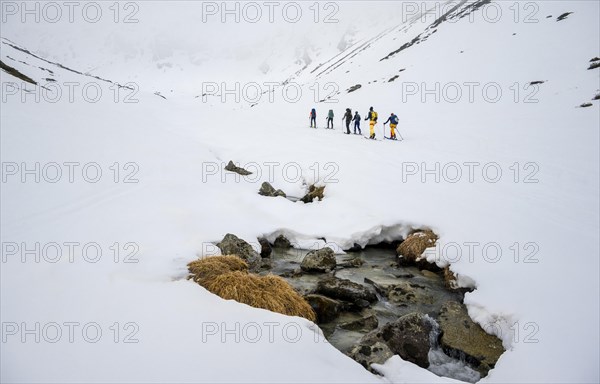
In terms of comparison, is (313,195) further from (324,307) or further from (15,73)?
(15,73)

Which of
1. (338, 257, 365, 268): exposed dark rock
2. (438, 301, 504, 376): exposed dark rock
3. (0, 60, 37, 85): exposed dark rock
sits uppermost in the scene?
(0, 60, 37, 85): exposed dark rock

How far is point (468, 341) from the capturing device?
5625 mm

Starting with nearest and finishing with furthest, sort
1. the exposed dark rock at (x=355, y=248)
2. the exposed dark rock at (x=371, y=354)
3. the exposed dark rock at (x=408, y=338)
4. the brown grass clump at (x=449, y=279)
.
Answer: the exposed dark rock at (x=371, y=354), the exposed dark rock at (x=408, y=338), the brown grass clump at (x=449, y=279), the exposed dark rock at (x=355, y=248)

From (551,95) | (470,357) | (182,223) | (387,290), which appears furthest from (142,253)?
(551,95)

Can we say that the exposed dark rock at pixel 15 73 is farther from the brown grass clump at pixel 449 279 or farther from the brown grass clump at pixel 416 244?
the brown grass clump at pixel 449 279

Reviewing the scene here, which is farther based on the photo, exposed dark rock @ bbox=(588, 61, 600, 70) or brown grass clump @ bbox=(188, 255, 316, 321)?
exposed dark rock @ bbox=(588, 61, 600, 70)

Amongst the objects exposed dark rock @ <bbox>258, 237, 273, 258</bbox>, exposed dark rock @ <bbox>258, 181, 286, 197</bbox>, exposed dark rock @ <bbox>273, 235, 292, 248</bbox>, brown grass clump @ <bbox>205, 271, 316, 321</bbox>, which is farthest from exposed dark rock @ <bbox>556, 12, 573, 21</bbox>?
brown grass clump @ <bbox>205, 271, 316, 321</bbox>

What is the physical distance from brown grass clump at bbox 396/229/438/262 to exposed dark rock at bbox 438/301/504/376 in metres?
2.28

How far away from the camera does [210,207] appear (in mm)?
9852

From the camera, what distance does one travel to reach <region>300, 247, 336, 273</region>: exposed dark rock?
26.2ft

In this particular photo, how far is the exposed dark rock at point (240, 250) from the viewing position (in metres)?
7.71

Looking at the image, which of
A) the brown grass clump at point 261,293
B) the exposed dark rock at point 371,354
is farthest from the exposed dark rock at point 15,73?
the exposed dark rock at point 371,354

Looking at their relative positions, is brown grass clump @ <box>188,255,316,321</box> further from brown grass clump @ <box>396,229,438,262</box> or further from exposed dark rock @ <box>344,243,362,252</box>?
brown grass clump @ <box>396,229,438,262</box>

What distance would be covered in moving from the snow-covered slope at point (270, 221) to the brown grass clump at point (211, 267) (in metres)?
0.28
